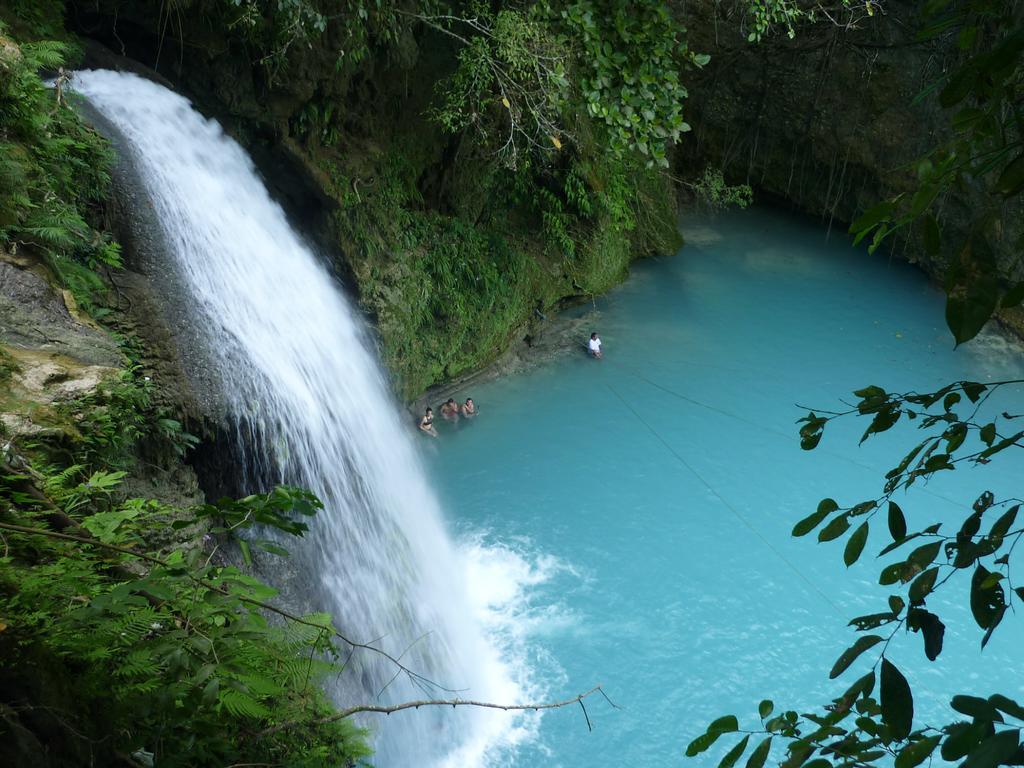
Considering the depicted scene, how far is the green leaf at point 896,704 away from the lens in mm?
1081

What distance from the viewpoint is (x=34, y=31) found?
18.3 feet

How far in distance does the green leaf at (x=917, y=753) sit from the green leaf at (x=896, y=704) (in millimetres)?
25

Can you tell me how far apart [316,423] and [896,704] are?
5.02 m

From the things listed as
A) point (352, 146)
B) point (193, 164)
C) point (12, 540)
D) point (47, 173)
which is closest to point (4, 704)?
point (12, 540)

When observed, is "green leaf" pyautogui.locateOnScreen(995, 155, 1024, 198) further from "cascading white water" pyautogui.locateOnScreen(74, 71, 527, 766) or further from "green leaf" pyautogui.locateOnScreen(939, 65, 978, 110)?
"cascading white water" pyautogui.locateOnScreen(74, 71, 527, 766)

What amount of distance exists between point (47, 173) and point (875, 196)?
11267 mm

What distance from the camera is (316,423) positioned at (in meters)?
5.73

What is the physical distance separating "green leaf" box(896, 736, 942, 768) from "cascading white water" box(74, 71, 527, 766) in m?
4.09

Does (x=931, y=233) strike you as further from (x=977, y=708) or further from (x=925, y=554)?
(x=977, y=708)

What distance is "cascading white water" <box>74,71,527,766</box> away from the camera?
517 centimetres

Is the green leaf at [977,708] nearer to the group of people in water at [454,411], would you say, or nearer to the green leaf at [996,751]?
the green leaf at [996,751]

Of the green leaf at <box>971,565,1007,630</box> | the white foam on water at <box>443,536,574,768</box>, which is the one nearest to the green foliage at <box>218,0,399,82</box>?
the white foam on water at <box>443,536,574,768</box>

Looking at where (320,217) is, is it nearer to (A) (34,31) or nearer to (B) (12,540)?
(A) (34,31)

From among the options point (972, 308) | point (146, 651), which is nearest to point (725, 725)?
point (972, 308)
